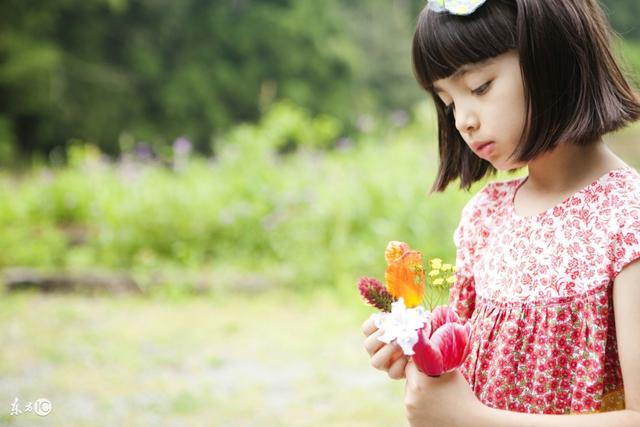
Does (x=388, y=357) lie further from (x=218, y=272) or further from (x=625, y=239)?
(x=218, y=272)

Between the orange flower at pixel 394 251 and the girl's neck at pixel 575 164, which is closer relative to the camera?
the orange flower at pixel 394 251

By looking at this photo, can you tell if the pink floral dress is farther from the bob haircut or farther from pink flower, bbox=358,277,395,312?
pink flower, bbox=358,277,395,312

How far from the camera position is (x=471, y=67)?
1165 mm

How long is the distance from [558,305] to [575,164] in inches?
8.6

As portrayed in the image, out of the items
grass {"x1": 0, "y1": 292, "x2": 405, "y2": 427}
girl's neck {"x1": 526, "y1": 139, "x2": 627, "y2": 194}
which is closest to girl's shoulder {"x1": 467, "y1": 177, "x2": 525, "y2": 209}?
girl's neck {"x1": 526, "y1": 139, "x2": 627, "y2": 194}

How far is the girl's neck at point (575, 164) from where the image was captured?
1.19m

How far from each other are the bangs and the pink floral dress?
10.0 inches

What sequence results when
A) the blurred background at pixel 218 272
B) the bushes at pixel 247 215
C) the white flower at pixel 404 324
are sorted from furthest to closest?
1. the bushes at pixel 247 215
2. the blurred background at pixel 218 272
3. the white flower at pixel 404 324

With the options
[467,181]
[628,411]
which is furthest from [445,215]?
[628,411]

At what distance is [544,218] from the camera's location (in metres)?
1.21

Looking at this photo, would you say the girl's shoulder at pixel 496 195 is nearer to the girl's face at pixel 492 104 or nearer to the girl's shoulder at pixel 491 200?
the girl's shoulder at pixel 491 200

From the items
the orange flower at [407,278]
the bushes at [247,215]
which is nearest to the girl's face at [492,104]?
the orange flower at [407,278]

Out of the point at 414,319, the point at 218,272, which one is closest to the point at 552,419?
the point at 414,319

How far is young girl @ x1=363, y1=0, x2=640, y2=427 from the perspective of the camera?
1.09m
